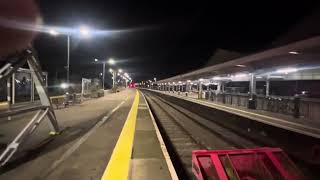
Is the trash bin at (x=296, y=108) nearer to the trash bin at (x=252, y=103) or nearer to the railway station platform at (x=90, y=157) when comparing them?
the trash bin at (x=252, y=103)

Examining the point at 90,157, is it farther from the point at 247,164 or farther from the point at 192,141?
the point at 192,141

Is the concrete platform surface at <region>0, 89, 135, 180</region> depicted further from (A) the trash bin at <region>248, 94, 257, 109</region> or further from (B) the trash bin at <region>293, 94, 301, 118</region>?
(A) the trash bin at <region>248, 94, 257, 109</region>

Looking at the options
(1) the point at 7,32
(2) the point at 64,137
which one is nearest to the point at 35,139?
(2) the point at 64,137

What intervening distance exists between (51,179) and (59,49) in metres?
80.6

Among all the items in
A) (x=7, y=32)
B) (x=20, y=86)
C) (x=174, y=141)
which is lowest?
(x=174, y=141)

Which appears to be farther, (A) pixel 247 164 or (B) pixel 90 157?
(B) pixel 90 157

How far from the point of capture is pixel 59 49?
8400 cm

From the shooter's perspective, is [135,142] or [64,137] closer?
[135,142]

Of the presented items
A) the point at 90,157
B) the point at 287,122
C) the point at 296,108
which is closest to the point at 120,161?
the point at 90,157

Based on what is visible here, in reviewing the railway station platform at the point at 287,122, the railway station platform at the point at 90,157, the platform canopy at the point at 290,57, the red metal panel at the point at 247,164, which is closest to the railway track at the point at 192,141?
the railway station platform at the point at 90,157

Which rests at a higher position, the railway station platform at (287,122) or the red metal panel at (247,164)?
the red metal panel at (247,164)

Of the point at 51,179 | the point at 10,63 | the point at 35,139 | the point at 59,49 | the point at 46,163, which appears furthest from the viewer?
the point at 59,49

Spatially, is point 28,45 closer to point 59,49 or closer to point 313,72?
point 313,72

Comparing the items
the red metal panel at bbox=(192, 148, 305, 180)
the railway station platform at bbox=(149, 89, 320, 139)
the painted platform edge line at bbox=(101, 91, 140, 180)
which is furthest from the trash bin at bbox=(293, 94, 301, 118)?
the red metal panel at bbox=(192, 148, 305, 180)
